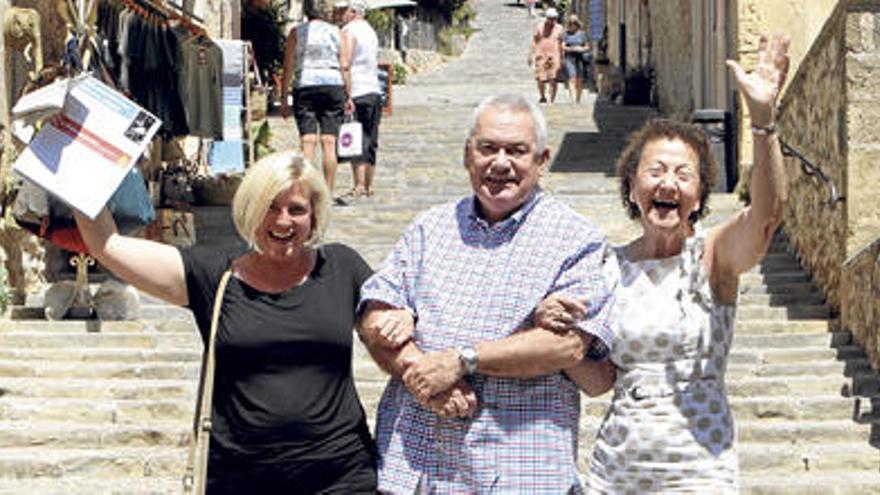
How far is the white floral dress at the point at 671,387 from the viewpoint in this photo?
12.2 feet

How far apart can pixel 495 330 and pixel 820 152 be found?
619 centimetres

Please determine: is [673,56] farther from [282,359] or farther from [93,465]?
[282,359]

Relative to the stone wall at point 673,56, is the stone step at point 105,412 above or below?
below

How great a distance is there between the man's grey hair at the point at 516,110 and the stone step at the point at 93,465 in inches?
150

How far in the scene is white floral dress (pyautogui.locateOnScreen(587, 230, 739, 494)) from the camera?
3.71 metres

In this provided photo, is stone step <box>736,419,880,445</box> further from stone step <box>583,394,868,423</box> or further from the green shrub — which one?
the green shrub

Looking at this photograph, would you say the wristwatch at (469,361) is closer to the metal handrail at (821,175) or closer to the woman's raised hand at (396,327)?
the woman's raised hand at (396,327)

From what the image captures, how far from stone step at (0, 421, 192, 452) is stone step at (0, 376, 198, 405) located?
0.41 m

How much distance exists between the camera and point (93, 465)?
7246 millimetres

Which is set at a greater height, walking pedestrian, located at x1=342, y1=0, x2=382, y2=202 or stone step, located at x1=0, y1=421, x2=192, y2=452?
walking pedestrian, located at x1=342, y1=0, x2=382, y2=202

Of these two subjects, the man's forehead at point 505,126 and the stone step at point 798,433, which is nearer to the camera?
the man's forehead at point 505,126

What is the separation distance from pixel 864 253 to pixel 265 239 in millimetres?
4902

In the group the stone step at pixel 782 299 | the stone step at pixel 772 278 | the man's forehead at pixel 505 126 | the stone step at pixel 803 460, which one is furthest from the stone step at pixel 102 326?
the man's forehead at pixel 505 126

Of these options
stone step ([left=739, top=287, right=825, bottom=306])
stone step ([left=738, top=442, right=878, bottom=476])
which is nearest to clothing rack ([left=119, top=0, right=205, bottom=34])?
stone step ([left=739, top=287, right=825, bottom=306])
